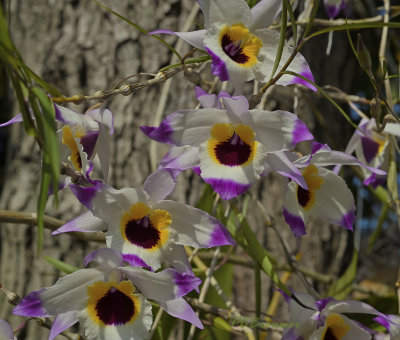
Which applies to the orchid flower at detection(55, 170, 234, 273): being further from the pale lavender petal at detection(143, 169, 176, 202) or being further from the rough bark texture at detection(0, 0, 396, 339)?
the rough bark texture at detection(0, 0, 396, 339)

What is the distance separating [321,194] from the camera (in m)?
0.71

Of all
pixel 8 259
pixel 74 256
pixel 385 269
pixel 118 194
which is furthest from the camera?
pixel 385 269

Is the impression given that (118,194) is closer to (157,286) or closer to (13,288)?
(157,286)

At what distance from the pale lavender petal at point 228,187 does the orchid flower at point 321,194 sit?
112 millimetres

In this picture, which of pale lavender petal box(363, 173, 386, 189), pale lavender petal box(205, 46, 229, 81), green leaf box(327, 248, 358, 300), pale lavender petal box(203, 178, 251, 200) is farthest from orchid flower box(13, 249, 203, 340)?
green leaf box(327, 248, 358, 300)

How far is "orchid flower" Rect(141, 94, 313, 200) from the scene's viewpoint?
1.89 ft

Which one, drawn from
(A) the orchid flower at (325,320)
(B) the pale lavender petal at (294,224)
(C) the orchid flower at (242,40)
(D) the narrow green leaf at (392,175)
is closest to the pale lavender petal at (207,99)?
(C) the orchid flower at (242,40)

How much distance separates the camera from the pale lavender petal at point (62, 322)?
642 millimetres

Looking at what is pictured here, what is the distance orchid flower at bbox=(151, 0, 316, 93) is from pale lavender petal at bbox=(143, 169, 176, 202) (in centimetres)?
13

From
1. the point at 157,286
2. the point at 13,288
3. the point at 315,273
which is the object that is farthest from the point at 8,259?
the point at 157,286

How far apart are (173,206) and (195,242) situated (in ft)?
0.17

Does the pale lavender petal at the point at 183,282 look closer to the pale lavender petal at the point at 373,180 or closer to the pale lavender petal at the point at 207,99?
the pale lavender petal at the point at 207,99

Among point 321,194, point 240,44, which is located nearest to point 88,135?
point 240,44

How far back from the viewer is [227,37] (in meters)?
0.63
